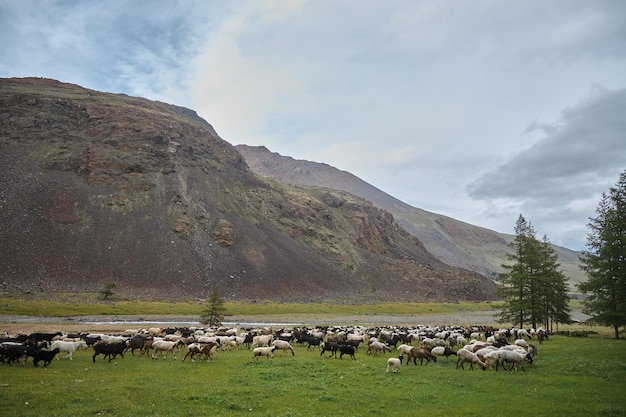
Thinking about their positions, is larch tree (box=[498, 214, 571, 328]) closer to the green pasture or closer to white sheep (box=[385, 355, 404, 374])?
the green pasture

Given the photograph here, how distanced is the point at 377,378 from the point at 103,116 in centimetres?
16585

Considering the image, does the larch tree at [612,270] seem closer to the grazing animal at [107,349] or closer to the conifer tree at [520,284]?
the conifer tree at [520,284]

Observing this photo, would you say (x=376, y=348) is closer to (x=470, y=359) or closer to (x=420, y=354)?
(x=420, y=354)

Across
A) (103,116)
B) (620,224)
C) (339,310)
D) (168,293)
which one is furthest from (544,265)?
(103,116)

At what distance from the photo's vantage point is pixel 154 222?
389 feet

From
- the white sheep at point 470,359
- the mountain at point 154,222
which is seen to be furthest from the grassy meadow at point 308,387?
the mountain at point 154,222

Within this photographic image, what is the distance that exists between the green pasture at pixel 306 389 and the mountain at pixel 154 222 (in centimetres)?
7752

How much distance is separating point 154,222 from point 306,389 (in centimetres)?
11192

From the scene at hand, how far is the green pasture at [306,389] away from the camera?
14.4 metres

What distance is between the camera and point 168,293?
98812mm

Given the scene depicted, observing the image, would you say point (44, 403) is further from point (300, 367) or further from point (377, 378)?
point (377, 378)

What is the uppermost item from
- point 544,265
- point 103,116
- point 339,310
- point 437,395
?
point 103,116

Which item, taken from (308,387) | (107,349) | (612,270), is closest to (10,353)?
(107,349)

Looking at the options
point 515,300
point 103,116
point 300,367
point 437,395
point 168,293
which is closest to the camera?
point 437,395
